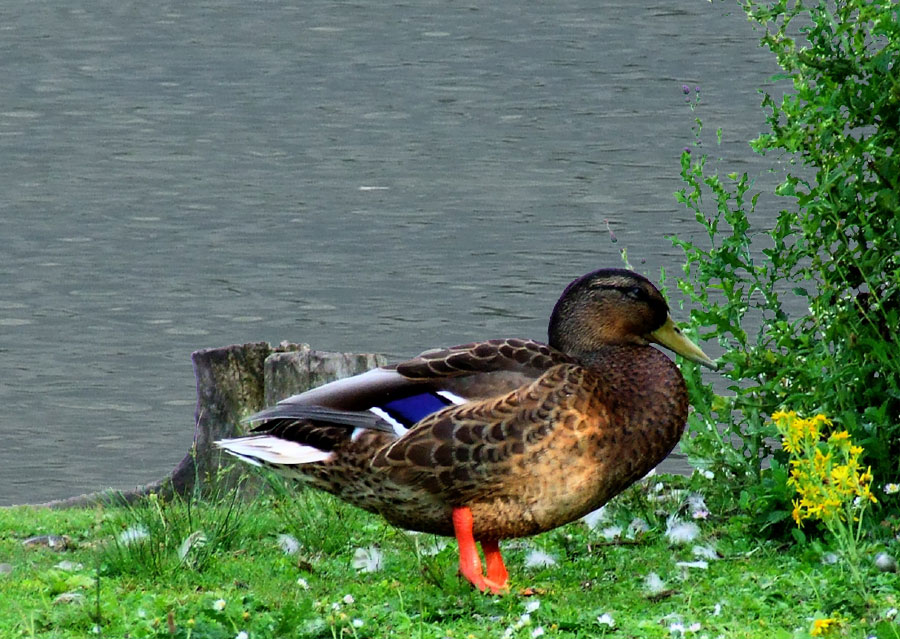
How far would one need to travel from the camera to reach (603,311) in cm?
592

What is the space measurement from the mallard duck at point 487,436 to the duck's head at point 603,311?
0.02 meters

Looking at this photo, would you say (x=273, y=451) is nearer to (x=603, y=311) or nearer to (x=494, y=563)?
(x=494, y=563)

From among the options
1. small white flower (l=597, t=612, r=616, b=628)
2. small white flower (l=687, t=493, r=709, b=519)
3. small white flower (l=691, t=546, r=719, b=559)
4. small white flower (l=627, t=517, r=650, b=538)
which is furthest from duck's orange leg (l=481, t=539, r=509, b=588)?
small white flower (l=687, t=493, r=709, b=519)

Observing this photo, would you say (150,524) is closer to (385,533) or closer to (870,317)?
(385,533)

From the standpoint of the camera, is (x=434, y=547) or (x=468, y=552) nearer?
(x=468, y=552)

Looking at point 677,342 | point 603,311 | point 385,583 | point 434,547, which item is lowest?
point 434,547

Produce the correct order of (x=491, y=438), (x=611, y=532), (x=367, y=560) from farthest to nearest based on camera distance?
1. (x=611, y=532)
2. (x=367, y=560)
3. (x=491, y=438)

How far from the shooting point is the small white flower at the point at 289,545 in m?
6.46

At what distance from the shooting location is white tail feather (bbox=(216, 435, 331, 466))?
5641mm

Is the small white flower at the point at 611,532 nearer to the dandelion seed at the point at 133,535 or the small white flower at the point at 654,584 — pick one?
the small white flower at the point at 654,584

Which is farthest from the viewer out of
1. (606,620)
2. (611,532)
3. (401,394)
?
(611,532)

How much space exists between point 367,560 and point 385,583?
41 centimetres

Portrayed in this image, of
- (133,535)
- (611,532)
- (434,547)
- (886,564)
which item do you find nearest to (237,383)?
(434,547)

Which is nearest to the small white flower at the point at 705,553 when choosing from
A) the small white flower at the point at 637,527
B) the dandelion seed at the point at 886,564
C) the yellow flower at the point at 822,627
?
the small white flower at the point at 637,527
